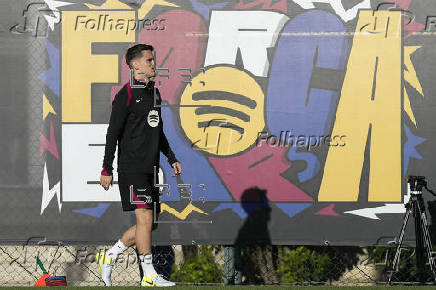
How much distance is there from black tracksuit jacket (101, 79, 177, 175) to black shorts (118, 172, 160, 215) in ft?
0.16

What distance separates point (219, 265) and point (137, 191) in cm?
220

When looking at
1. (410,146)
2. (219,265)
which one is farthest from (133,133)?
(410,146)

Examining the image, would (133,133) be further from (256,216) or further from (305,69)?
(305,69)

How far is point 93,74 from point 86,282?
2.17 m

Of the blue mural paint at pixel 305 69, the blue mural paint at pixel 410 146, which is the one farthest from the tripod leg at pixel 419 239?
the blue mural paint at pixel 305 69

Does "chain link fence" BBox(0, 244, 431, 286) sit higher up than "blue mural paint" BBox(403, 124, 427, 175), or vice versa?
"blue mural paint" BBox(403, 124, 427, 175)

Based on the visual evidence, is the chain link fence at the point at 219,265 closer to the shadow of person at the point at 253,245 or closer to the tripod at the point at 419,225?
the shadow of person at the point at 253,245

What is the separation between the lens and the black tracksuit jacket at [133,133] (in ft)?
19.2

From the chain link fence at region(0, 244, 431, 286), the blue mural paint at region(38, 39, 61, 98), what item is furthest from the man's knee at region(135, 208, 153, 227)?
the blue mural paint at region(38, 39, 61, 98)

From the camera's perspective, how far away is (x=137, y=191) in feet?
19.0

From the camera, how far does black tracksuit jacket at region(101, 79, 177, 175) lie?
5855 mm

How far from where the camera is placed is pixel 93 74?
7098 millimetres

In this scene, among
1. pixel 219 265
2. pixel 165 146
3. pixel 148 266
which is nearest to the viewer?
pixel 148 266

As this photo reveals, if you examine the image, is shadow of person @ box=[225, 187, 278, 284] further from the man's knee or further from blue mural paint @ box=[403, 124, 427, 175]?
the man's knee
